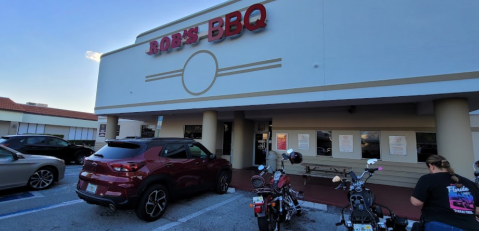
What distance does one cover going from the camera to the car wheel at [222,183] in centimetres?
683

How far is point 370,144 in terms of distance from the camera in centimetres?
938

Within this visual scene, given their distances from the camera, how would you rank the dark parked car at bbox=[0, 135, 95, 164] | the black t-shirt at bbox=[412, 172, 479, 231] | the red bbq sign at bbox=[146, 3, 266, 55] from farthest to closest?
the dark parked car at bbox=[0, 135, 95, 164] → the red bbq sign at bbox=[146, 3, 266, 55] → the black t-shirt at bbox=[412, 172, 479, 231]

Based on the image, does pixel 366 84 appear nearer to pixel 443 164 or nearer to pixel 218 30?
pixel 443 164

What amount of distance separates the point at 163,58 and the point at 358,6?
8989 millimetres

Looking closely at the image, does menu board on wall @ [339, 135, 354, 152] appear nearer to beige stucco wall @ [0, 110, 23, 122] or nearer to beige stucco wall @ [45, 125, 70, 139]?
beige stucco wall @ [0, 110, 23, 122]

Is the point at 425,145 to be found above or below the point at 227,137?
below

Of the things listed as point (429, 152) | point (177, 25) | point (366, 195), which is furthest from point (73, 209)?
point (429, 152)

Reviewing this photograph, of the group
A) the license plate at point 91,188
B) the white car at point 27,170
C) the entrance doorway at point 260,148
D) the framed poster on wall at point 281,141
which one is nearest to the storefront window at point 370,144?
the framed poster on wall at point 281,141

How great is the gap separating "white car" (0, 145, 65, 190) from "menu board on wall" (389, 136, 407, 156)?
11.9m

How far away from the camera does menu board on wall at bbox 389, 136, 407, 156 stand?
879 centimetres

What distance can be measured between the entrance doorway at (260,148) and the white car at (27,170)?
8819 millimetres

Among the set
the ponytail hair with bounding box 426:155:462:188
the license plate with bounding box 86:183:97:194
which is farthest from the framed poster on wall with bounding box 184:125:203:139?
the ponytail hair with bounding box 426:155:462:188

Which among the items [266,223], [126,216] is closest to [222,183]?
[126,216]

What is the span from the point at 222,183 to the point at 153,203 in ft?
8.42
